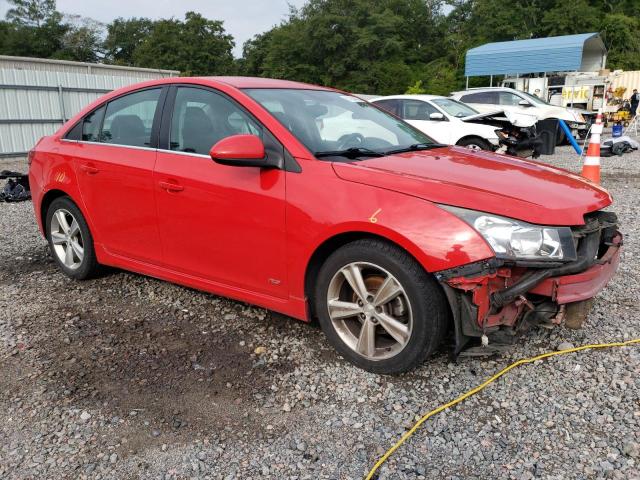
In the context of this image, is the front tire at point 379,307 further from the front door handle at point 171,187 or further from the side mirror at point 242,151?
the front door handle at point 171,187

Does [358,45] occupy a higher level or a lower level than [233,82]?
higher

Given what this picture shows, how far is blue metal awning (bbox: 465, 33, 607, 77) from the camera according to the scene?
80.1 feet

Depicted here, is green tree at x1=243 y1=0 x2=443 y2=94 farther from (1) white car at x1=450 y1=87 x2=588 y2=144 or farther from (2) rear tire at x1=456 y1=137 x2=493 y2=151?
(2) rear tire at x1=456 y1=137 x2=493 y2=151

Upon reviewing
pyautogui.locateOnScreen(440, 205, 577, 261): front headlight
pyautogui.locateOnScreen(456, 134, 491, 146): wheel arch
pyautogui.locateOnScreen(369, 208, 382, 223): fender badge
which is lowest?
pyautogui.locateOnScreen(456, 134, 491, 146): wheel arch

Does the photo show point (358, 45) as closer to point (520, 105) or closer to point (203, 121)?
point (520, 105)

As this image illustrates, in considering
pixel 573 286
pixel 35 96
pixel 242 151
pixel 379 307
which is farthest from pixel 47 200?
pixel 35 96

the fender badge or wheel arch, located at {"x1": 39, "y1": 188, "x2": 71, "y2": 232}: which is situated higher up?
the fender badge

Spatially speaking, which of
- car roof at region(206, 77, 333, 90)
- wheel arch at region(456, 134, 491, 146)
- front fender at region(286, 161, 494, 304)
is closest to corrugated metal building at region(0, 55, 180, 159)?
wheel arch at region(456, 134, 491, 146)

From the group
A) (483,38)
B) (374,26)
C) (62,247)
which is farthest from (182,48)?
(62,247)

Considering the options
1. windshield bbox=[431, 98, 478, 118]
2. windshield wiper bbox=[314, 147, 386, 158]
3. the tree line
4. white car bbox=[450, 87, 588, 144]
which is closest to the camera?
windshield wiper bbox=[314, 147, 386, 158]

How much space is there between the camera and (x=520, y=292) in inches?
104

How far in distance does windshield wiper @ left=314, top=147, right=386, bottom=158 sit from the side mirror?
33cm

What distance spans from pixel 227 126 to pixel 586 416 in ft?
8.51

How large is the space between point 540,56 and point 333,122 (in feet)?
81.2
